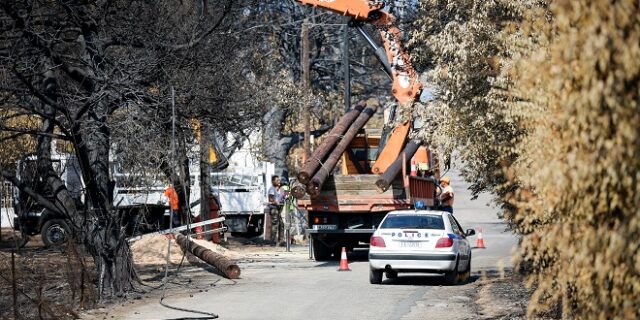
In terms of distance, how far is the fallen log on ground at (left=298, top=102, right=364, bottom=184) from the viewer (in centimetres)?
2531

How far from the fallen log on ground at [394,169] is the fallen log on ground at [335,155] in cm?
127

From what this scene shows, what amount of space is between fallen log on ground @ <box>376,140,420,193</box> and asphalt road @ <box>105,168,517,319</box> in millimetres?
1939

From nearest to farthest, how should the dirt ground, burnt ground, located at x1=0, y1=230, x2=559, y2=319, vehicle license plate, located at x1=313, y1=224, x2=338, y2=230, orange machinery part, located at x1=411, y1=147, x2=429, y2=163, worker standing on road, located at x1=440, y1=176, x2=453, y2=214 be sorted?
the dirt ground
burnt ground, located at x1=0, y1=230, x2=559, y2=319
vehicle license plate, located at x1=313, y1=224, x2=338, y2=230
orange machinery part, located at x1=411, y1=147, x2=429, y2=163
worker standing on road, located at x1=440, y1=176, x2=453, y2=214

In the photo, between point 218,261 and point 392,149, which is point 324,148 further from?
point 218,261

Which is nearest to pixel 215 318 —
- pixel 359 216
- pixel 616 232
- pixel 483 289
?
pixel 483 289

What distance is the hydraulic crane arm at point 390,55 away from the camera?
22250mm

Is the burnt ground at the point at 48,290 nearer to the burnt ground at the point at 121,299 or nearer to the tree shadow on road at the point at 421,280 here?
the burnt ground at the point at 121,299

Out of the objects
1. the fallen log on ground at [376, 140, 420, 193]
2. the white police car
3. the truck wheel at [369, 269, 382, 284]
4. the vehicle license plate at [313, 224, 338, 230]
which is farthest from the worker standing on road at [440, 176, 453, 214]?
the truck wheel at [369, 269, 382, 284]

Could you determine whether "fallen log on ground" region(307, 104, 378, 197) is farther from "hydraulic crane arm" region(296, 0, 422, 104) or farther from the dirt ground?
the dirt ground

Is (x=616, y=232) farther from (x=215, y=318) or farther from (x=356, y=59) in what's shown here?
(x=356, y=59)

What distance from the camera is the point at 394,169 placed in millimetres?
25812

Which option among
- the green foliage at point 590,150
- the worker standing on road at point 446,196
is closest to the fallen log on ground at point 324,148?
the worker standing on road at point 446,196

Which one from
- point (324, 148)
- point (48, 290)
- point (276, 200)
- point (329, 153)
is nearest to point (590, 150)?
point (48, 290)

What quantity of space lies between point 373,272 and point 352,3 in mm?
8462
